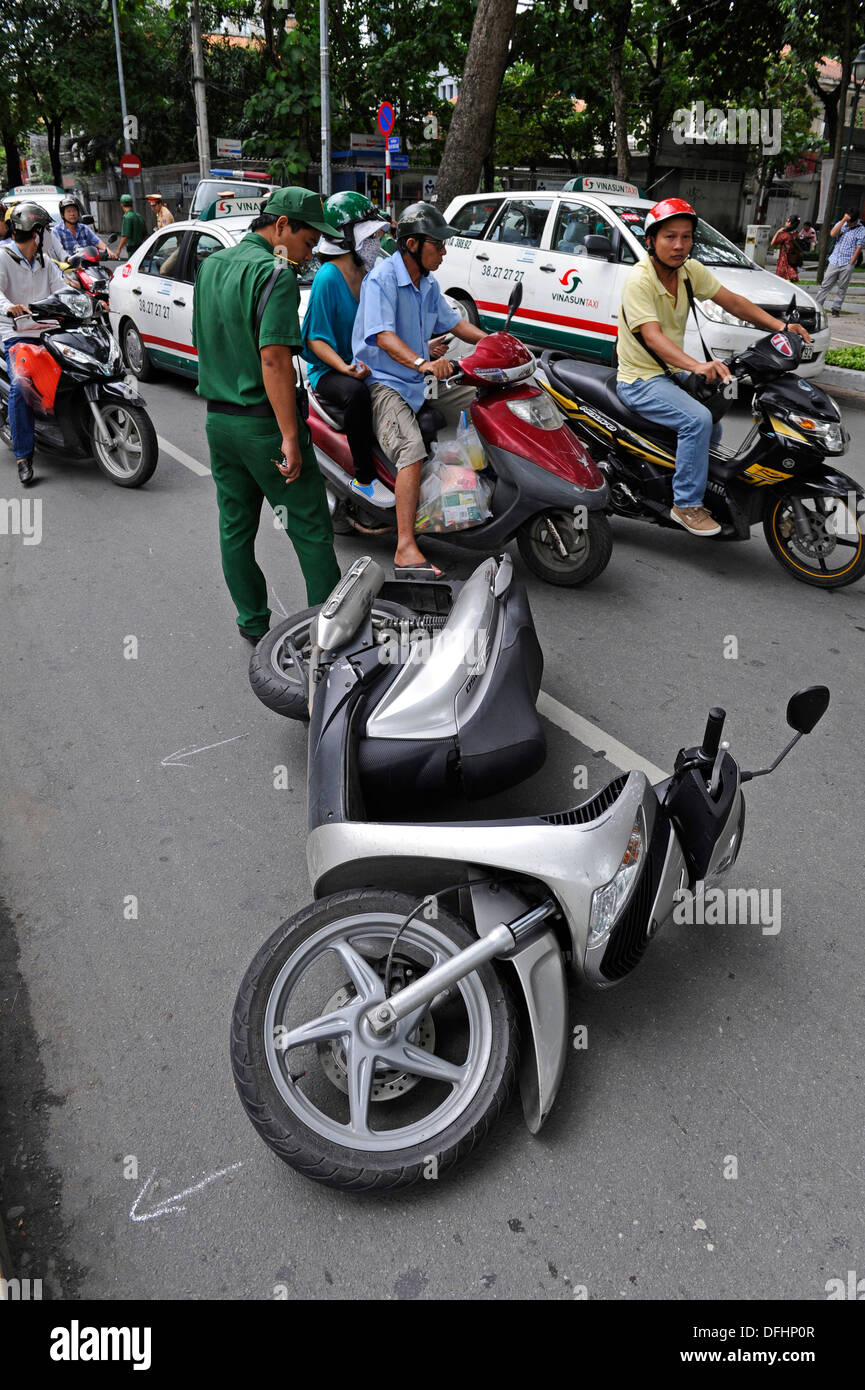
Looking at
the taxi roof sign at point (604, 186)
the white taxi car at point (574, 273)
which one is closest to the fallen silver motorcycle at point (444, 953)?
the white taxi car at point (574, 273)

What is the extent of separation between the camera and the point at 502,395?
199 inches

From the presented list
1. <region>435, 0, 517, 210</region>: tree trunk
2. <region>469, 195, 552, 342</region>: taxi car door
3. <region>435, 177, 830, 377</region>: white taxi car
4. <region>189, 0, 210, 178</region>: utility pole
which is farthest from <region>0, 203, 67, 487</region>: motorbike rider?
<region>189, 0, 210, 178</region>: utility pole

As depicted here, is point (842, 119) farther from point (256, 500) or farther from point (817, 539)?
point (256, 500)

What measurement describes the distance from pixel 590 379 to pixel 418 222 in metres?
1.49

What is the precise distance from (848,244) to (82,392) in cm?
1345

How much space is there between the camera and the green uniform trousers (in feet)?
13.7

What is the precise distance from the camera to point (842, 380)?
1050 centimetres

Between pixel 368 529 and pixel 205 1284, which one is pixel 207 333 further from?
pixel 205 1284

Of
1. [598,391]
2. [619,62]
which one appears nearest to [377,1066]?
[598,391]

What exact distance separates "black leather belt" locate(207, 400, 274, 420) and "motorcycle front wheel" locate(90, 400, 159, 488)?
3.02 m

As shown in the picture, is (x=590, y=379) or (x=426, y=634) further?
(x=590, y=379)

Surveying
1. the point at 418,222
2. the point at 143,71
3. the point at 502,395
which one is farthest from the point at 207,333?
the point at 143,71

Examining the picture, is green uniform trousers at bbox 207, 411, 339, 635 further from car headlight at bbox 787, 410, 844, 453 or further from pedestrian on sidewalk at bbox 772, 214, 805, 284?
pedestrian on sidewalk at bbox 772, 214, 805, 284

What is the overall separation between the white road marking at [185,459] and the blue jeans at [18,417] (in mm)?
914
